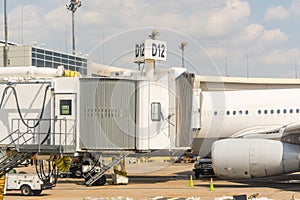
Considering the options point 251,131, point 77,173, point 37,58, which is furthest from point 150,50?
point 37,58

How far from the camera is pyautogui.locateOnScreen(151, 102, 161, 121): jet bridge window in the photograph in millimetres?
24237

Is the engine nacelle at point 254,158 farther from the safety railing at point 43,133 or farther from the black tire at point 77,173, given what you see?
the black tire at point 77,173

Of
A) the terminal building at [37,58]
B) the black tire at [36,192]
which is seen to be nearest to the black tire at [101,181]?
the black tire at [36,192]

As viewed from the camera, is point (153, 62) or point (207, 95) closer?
point (153, 62)

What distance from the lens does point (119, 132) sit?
23188 mm

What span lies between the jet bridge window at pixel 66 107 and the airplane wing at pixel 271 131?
41.5ft

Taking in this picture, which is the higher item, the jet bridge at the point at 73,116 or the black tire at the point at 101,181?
the jet bridge at the point at 73,116

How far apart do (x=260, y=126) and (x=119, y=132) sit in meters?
13.6

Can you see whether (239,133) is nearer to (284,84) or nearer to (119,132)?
(119,132)

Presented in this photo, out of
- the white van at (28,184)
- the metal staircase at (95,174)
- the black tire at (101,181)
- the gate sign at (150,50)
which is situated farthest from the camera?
the black tire at (101,181)

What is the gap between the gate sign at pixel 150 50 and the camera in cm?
2366

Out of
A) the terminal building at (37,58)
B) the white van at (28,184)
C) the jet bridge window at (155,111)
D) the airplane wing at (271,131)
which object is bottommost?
the white van at (28,184)

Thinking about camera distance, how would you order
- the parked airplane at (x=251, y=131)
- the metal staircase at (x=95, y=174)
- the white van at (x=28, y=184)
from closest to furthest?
the white van at (x=28, y=184)
the parked airplane at (x=251, y=131)
the metal staircase at (x=95, y=174)

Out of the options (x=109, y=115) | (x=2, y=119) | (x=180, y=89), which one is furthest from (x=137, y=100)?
(x=2, y=119)
